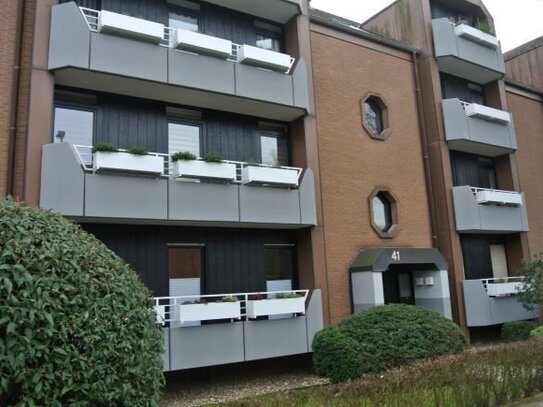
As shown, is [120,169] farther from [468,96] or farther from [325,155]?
[468,96]

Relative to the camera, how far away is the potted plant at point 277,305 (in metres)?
12.3

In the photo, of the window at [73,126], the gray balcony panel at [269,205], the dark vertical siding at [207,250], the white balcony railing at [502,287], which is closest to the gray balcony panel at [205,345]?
the dark vertical siding at [207,250]

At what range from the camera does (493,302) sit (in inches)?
680

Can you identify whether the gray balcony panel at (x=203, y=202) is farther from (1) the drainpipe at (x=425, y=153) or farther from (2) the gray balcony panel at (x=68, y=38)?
(1) the drainpipe at (x=425, y=153)

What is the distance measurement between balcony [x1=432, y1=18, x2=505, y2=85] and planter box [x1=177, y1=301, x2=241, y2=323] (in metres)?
12.1

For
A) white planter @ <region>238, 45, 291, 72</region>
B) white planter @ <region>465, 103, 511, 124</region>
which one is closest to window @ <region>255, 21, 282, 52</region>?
white planter @ <region>238, 45, 291, 72</region>

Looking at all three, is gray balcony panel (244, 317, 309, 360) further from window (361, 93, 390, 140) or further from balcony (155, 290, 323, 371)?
window (361, 93, 390, 140)

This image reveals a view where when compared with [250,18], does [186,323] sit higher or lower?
lower

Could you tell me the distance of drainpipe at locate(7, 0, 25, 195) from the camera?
1052cm

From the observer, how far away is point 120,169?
37.0ft

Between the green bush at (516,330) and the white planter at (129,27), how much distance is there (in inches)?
561

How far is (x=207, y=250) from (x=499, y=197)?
1092cm

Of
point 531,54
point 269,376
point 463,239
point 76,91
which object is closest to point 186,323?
point 269,376

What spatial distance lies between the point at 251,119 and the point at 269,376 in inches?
A: 282
